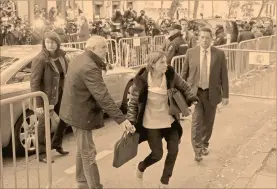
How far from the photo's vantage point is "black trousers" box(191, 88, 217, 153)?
5.96 m

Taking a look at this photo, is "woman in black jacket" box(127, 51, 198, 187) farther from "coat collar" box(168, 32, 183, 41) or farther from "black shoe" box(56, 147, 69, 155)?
"coat collar" box(168, 32, 183, 41)

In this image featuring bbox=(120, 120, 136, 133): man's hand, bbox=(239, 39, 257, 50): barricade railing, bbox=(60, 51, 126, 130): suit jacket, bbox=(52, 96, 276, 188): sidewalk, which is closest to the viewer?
bbox=(60, 51, 126, 130): suit jacket

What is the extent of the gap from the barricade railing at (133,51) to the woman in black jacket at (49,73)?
759 cm

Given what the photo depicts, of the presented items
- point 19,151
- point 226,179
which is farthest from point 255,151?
point 19,151

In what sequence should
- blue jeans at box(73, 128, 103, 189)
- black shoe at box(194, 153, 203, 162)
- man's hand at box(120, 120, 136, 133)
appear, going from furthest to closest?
black shoe at box(194, 153, 203, 162) < blue jeans at box(73, 128, 103, 189) < man's hand at box(120, 120, 136, 133)

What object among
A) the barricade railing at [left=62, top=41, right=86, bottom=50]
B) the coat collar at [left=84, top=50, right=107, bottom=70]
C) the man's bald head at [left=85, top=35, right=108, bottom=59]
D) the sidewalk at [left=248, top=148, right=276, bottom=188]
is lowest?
the sidewalk at [left=248, top=148, right=276, bottom=188]

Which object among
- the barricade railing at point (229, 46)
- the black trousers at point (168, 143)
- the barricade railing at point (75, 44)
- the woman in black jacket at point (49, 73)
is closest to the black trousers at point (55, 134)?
the woman in black jacket at point (49, 73)

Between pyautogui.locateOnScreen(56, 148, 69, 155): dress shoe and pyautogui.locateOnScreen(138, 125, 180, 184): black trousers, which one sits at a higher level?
pyautogui.locateOnScreen(138, 125, 180, 184): black trousers

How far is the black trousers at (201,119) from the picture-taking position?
596cm

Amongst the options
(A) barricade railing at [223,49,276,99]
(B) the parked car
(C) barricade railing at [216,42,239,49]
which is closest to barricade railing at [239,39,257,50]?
(C) barricade railing at [216,42,239,49]

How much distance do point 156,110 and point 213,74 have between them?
4.66ft

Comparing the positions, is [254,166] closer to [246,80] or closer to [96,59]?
[96,59]

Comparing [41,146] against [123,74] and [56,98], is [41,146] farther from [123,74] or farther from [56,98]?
[123,74]

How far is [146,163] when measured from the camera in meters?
5.09
